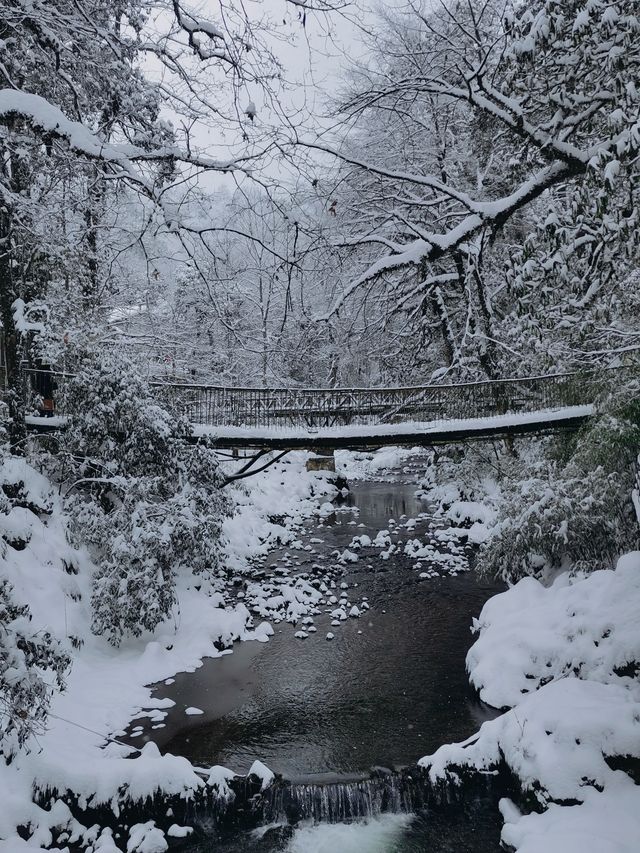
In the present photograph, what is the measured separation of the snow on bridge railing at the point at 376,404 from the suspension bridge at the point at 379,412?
0.02 meters

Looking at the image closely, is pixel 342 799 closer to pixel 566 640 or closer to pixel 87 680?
pixel 566 640

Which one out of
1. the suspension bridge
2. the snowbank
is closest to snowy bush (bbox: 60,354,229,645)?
the suspension bridge

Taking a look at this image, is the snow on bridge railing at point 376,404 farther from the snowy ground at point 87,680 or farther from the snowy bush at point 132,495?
the snowy ground at point 87,680

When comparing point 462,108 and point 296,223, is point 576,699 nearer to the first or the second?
point 296,223

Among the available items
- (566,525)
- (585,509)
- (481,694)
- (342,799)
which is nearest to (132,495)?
(342,799)

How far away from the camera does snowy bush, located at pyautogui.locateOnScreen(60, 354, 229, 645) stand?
874 cm

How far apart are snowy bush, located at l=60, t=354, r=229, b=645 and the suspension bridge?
2.67ft

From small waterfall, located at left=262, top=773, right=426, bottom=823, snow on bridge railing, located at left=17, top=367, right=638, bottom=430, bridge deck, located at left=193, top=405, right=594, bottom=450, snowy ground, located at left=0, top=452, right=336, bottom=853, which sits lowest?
small waterfall, located at left=262, top=773, right=426, bottom=823

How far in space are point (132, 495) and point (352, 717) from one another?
5.06m

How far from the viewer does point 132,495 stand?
9.36 m

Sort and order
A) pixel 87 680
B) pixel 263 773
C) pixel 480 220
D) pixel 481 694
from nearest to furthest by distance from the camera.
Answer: pixel 263 773, pixel 481 694, pixel 480 220, pixel 87 680

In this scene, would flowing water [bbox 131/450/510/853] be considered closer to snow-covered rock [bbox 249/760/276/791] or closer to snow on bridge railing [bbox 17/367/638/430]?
snow-covered rock [bbox 249/760/276/791]

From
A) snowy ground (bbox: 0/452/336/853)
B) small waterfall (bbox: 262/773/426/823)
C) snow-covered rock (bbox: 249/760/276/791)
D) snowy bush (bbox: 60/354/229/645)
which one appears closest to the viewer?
snowy ground (bbox: 0/452/336/853)

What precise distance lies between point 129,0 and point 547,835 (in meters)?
9.59
